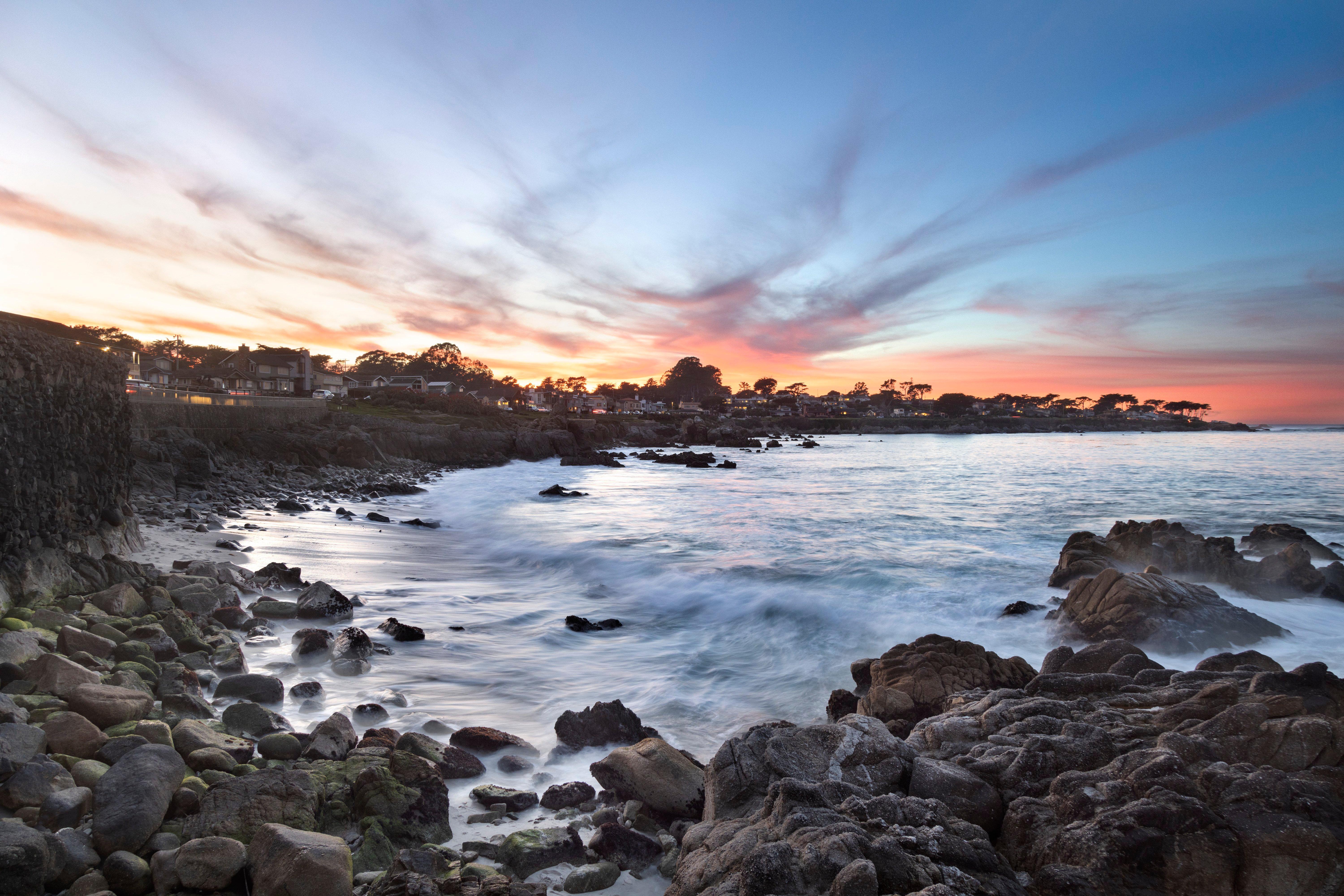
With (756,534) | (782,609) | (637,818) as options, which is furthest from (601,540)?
(637,818)

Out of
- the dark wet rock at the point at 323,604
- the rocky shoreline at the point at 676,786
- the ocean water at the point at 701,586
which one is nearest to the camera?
the rocky shoreline at the point at 676,786

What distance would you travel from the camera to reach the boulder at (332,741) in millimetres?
4328

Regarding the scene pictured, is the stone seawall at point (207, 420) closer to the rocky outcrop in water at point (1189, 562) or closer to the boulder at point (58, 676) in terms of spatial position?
the boulder at point (58, 676)

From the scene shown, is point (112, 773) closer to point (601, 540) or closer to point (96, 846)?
point (96, 846)

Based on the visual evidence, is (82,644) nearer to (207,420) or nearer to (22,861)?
(22,861)

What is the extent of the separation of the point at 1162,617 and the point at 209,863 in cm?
1000

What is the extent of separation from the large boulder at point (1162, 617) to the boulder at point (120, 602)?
11.4 m

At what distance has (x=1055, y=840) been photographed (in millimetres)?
2850

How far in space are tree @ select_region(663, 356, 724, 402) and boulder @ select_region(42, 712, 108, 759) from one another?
171361 mm

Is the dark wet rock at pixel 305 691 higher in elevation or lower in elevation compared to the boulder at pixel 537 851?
higher

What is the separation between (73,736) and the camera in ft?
11.8

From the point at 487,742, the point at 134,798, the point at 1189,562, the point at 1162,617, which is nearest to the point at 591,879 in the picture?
the point at 487,742

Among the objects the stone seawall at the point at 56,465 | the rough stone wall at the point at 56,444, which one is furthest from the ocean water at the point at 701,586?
the rough stone wall at the point at 56,444

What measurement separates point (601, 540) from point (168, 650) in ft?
40.5
